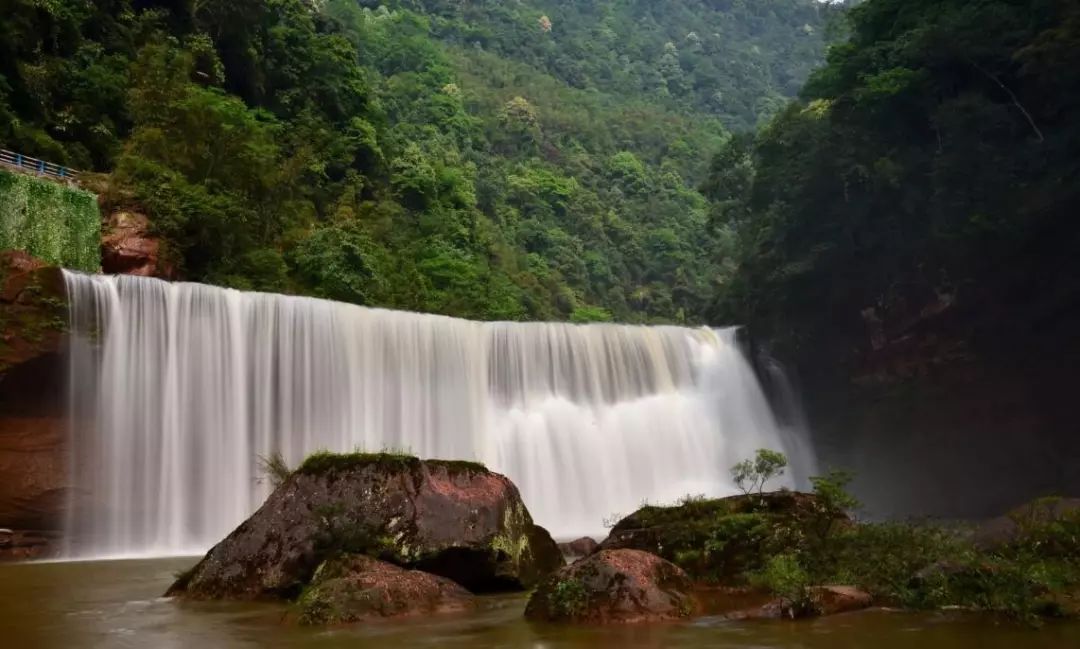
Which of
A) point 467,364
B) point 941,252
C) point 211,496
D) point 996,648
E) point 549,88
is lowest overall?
point 996,648

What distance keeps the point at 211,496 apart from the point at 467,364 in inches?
336

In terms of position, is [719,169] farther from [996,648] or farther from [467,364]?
[996,648]

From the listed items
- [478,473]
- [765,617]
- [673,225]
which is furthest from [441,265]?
[673,225]

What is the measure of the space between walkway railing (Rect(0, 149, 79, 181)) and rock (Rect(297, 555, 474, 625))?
1669cm

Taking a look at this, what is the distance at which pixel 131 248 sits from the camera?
22.3 m

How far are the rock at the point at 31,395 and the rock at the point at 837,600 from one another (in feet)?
46.1

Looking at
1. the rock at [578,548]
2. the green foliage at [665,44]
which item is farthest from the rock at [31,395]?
the green foliage at [665,44]

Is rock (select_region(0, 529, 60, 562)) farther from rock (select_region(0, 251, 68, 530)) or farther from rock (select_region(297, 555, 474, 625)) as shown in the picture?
rock (select_region(297, 555, 474, 625))

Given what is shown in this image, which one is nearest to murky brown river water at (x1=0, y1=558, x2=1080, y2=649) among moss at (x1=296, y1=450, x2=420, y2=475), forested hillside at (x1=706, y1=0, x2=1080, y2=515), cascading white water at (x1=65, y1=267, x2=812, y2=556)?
moss at (x1=296, y1=450, x2=420, y2=475)

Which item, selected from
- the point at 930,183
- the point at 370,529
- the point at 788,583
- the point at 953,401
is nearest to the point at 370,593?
the point at 370,529

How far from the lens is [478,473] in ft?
35.6

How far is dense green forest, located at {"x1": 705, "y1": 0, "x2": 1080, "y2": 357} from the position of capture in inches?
925

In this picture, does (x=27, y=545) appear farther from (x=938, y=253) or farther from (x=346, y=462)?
(x=938, y=253)

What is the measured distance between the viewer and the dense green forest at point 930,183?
23.5 meters
